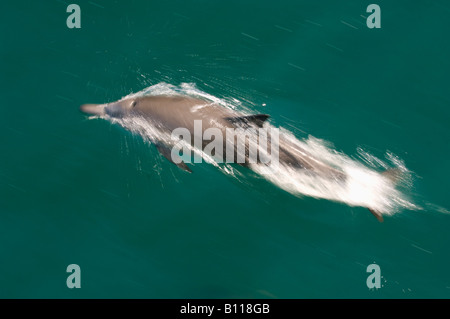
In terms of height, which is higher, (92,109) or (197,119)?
(92,109)

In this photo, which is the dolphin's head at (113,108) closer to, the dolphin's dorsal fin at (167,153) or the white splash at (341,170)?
the white splash at (341,170)

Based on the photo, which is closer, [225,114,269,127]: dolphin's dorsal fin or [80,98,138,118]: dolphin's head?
[225,114,269,127]: dolphin's dorsal fin

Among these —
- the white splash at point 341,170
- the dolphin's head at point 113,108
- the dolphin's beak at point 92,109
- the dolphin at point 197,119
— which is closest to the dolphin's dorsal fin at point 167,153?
the dolphin at point 197,119

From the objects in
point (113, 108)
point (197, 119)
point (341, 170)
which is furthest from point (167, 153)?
point (341, 170)

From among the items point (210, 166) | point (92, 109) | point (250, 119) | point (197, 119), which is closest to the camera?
point (250, 119)

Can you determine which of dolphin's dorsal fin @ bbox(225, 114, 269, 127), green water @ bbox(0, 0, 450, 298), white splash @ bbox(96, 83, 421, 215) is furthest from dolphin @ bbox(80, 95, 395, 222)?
green water @ bbox(0, 0, 450, 298)

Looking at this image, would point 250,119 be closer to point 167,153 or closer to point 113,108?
point 167,153

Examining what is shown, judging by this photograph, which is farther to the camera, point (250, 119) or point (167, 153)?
point (167, 153)

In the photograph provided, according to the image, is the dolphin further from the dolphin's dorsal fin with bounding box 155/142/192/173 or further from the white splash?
the white splash
